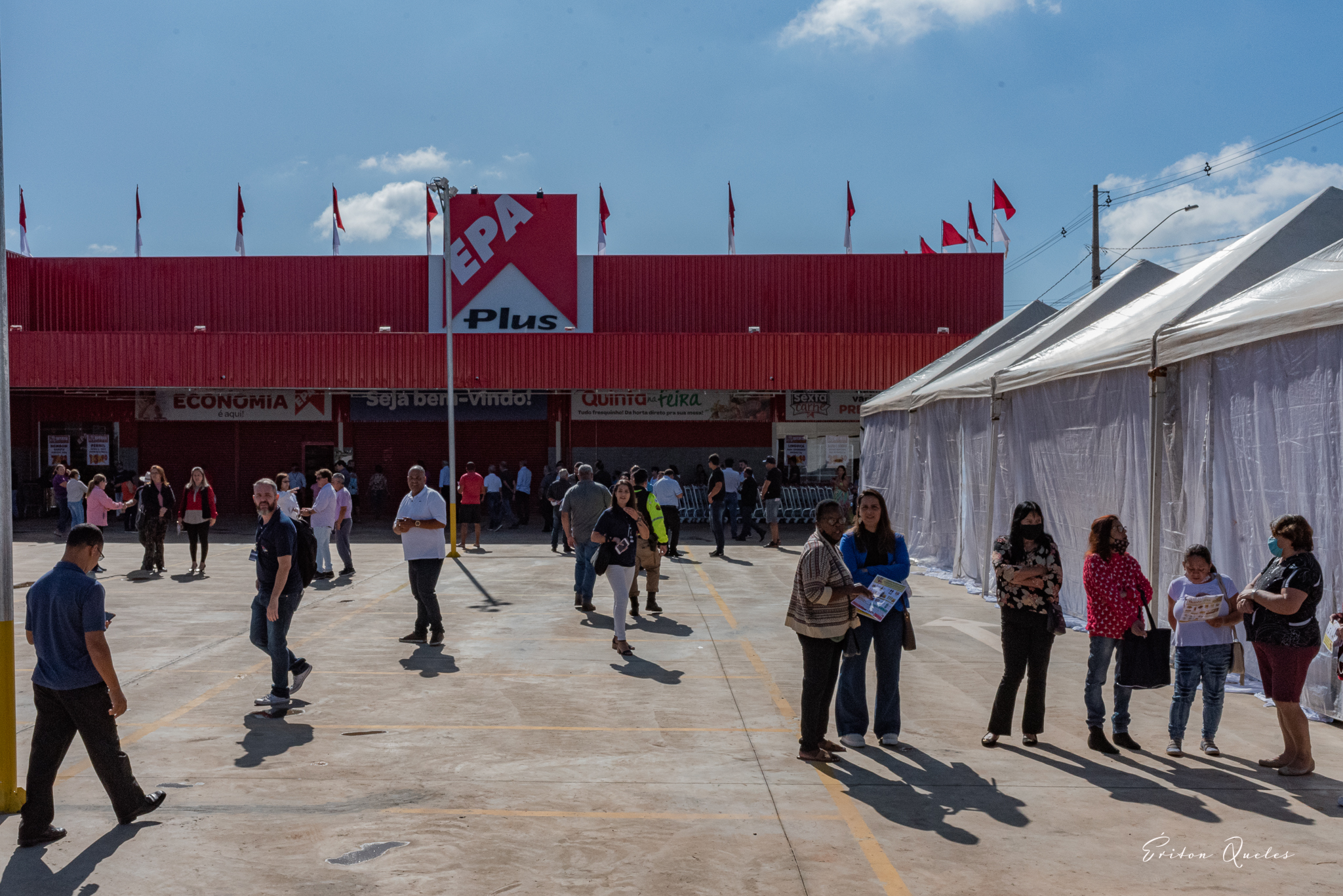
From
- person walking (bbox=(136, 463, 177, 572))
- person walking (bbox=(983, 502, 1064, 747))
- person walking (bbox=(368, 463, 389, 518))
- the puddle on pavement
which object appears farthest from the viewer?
person walking (bbox=(368, 463, 389, 518))

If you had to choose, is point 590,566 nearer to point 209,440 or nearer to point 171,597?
point 171,597

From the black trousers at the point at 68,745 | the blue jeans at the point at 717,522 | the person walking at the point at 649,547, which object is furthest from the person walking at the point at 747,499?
the black trousers at the point at 68,745

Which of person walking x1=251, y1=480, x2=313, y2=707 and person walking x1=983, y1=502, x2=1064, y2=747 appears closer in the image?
person walking x1=983, y1=502, x2=1064, y2=747

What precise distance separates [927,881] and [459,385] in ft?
78.6

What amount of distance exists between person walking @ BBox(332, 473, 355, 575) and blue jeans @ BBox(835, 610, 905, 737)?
10.6 metres

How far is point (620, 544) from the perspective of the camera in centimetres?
993

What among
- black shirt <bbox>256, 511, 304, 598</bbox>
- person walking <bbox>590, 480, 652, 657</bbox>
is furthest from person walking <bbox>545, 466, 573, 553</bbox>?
black shirt <bbox>256, 511, 304, 598</bbox>

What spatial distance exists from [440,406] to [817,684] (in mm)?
25248

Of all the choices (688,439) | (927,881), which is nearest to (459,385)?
(688,439)

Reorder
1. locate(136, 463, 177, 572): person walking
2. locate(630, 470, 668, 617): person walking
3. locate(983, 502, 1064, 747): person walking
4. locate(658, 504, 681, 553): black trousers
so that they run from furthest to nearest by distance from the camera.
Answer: locate(658, 504, 681, 553): black trousers < locate(136, 463, 177, 572): person walking < locate(630, 470, 668, 617): person walking < locate(983, 502, 1064, 747): person walking

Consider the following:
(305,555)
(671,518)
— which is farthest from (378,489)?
(305,555)

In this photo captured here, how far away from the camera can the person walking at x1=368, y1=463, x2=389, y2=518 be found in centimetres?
2944

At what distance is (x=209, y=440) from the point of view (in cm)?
3117

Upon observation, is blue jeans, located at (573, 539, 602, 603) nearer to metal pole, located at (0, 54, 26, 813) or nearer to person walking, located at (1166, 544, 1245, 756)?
person walking, located at (1166, 544, 1245, 756)
